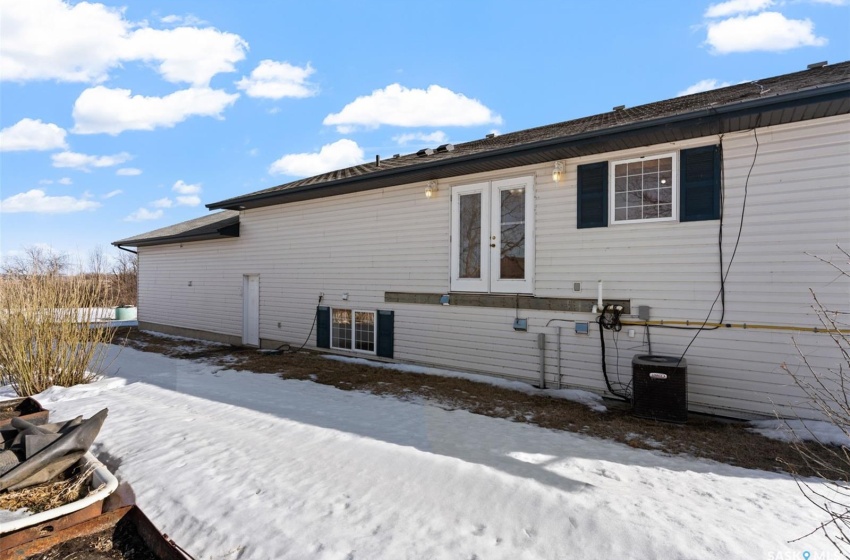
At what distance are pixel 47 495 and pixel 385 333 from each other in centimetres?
603

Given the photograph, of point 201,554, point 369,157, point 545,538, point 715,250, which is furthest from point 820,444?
point 369,157

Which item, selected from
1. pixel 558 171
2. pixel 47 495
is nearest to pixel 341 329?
pixel 558 171

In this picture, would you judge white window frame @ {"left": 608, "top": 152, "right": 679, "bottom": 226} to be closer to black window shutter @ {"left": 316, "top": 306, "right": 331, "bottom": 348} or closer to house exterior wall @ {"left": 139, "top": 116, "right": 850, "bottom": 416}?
house exterior wall @ {"left": 139, "top": 116, "right": 850, "bottom": 416}

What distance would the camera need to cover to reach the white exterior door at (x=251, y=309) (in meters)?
11.3

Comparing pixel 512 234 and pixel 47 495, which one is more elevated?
pixel 512 234

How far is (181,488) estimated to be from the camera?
10.5 ft

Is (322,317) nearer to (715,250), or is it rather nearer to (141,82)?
(141,82)

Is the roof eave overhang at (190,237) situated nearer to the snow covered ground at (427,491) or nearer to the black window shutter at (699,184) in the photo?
the snow covered ground at (427,491)

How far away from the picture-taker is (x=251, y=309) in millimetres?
11422

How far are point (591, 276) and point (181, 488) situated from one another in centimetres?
554

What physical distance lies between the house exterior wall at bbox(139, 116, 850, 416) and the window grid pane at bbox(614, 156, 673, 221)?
0.17m

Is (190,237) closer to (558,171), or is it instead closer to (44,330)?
(44,330)

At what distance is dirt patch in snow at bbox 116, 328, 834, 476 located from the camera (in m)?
4.15

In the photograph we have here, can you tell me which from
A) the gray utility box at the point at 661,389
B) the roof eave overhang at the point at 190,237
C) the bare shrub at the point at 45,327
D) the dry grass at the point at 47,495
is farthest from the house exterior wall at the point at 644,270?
the dry grass at the point at 47,495
